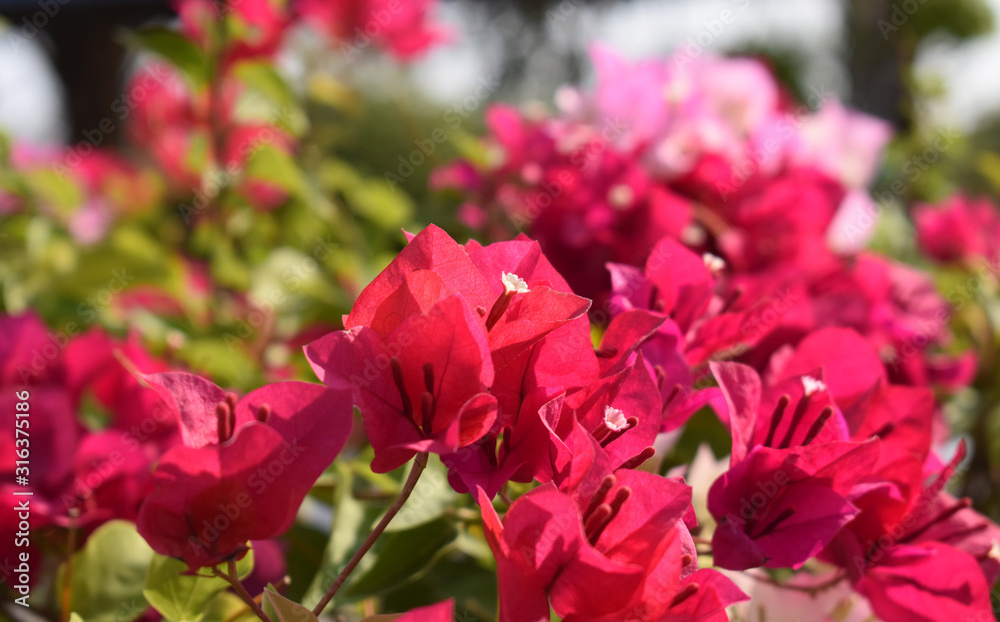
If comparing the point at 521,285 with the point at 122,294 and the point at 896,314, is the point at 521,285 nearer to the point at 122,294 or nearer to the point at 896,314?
the point at 896,314

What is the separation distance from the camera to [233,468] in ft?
0.89

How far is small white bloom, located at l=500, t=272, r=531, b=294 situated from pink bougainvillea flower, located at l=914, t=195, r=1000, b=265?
82 centimetres

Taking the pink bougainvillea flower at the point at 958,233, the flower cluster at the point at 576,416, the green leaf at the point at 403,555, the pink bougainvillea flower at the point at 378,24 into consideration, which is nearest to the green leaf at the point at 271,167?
the flower cluster at the point at 576,416

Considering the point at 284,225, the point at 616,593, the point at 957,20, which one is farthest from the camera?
the point at 957,20

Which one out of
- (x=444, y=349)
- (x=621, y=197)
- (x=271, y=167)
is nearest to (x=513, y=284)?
(x=444, y=349)

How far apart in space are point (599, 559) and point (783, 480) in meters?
0.11

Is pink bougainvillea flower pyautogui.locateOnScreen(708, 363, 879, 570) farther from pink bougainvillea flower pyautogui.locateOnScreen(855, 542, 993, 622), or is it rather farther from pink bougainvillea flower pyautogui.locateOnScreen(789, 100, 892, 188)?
pink bougainvillea flower pyautogui.locateOnScreen(789, 100, 892, 188)

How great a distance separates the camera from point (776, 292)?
0.46 metres

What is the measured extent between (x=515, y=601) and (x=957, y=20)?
2183 millimetres

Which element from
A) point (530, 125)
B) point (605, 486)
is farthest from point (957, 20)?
point (605, 486)

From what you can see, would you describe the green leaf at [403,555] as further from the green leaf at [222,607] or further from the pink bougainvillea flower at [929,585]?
the pink bougainvillea flower at [929,585]

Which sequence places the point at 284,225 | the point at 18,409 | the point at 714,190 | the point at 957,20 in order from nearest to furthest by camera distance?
the point at 18,409 → the point at 714,190 → the point at 284,225 → the point at 957,20

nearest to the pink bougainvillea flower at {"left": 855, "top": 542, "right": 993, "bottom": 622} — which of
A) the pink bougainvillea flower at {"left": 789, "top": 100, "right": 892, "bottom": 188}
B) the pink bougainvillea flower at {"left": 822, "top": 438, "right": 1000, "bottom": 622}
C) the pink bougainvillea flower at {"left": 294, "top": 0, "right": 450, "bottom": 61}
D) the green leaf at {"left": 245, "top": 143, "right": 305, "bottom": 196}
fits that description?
the pink bougainvillea flower at {"left": 822, "top": 438, "right": 1000, "bottom": 622}

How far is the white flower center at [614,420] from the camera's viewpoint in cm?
29
